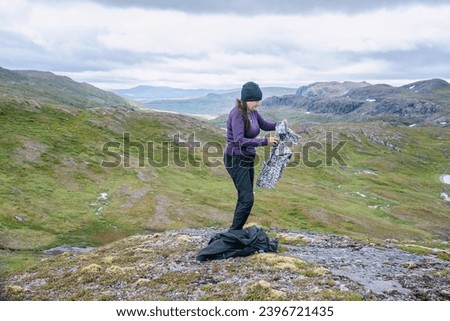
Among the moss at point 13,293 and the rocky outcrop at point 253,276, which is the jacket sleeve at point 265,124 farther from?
the moss at point 13,293

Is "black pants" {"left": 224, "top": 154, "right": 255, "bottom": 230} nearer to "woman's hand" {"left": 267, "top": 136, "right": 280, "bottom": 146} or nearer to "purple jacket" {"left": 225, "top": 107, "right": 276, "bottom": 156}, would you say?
"purple jacket" {"left": 225, "top": 107, "right": 276, "bottom": 156}

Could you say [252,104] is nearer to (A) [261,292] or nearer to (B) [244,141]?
(B) [244,141]

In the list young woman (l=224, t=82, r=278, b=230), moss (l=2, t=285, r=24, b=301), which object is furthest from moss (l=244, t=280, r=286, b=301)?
moss (l=2, t=285, r=24, b=301)

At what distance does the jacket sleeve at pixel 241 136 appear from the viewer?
59.0 ft

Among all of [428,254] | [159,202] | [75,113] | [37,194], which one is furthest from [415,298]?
[75,113]

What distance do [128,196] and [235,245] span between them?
5826 cm

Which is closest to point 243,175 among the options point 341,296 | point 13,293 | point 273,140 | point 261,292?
point 273,140

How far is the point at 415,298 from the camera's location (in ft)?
54.1

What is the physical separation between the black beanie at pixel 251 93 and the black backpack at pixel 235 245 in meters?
6.93

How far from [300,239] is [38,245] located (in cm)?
3670

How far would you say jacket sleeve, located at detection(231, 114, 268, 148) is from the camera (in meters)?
18.0

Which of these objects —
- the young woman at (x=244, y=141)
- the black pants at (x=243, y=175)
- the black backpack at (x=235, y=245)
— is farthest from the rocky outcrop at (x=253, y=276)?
the black pants at (x=243, y=175)

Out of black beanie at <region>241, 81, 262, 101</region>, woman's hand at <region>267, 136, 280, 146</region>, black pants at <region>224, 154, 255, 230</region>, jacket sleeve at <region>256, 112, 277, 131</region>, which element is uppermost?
black beanie at <region>241, 81, 262, 101</region>
